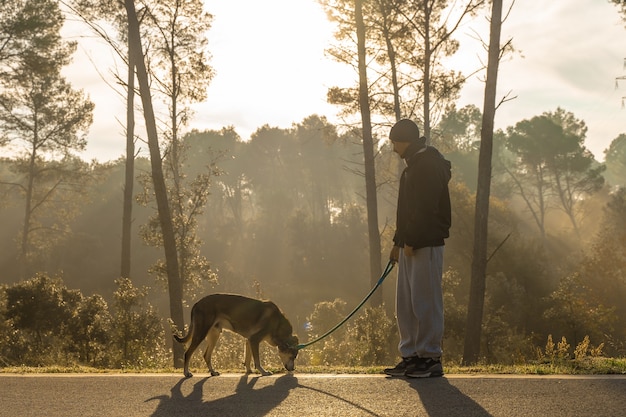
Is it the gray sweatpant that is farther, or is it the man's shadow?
the gray sweatpant

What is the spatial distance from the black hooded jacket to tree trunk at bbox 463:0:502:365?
8.14 metres

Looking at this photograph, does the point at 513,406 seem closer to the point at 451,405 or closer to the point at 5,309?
the point at 451,405

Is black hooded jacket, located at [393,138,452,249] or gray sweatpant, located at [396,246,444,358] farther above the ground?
black hooded jacket, located at [393,138,452,249]

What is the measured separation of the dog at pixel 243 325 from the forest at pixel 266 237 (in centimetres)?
371

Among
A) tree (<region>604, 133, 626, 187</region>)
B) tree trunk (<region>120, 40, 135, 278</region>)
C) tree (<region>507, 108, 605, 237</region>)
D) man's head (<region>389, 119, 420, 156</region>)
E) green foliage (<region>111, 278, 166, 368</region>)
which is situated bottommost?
green foliage (<region>111, 278, 166, 368</region>)

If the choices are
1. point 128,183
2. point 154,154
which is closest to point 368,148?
point 154,154

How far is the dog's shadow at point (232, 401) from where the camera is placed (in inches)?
212

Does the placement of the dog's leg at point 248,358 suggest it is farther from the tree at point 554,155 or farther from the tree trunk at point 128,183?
the tree at point 554,155

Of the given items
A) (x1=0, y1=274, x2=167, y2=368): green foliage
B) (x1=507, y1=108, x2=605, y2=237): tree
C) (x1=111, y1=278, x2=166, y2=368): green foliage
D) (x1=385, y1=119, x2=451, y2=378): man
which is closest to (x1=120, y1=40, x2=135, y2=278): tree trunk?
(x1=0, y1=274, x2=167, y2=368): green foliage

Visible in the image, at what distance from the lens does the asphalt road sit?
5195 mm

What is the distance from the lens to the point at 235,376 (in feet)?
24.6

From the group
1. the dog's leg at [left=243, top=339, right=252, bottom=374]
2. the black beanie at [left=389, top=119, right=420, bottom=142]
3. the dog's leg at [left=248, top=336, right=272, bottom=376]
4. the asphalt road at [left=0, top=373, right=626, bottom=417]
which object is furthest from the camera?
the dog's leg at [left=243, top=339, right=252, bottom=374]

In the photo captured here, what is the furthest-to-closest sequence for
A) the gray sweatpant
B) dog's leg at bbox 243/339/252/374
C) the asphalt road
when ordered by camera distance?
1. dog's leg at bbox 243/339/252/374
2. the gray sweatpant
3. the asphalt road

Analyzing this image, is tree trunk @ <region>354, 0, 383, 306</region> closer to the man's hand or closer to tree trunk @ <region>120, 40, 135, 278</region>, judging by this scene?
tree trunk @ <region>120, 40, 135, 278</region>
